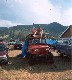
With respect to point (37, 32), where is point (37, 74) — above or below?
below

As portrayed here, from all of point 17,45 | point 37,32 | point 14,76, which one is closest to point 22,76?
point 14,76

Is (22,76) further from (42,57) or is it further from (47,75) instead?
(42,57)

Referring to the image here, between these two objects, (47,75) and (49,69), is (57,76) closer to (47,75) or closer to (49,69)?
(47,75)

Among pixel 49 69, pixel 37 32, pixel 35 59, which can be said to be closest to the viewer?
pixel 49 69

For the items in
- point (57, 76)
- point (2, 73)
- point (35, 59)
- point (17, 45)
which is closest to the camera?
point (57, 76)

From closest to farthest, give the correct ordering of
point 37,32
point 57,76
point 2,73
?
point 57,76, point 2,73, point 37,32

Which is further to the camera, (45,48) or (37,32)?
(37,32)

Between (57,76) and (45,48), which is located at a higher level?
(45,48)

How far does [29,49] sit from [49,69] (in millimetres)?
2794

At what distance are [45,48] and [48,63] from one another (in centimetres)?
113

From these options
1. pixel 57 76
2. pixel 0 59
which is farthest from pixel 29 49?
pixel 57 76

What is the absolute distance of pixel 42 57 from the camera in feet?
59.5

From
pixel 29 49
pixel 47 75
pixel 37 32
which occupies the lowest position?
pixel 47 75

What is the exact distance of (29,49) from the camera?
1847cm
